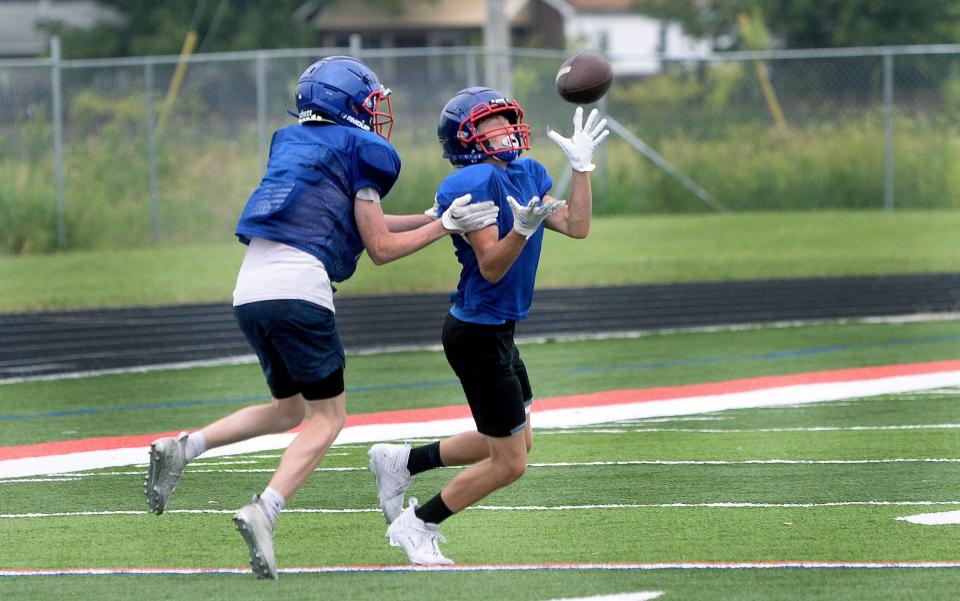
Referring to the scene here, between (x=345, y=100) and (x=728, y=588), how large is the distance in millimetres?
2339

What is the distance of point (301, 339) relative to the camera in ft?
19.4

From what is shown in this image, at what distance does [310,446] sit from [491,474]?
697mm

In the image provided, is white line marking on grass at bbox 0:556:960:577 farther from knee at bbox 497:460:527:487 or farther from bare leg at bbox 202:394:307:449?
bare leg at bbox 202:394:307:449

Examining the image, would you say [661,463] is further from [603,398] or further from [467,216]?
[467,216]

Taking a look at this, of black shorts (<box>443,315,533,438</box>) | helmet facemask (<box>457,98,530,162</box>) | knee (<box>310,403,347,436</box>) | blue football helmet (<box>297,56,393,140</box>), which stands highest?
blue football helmet (<box>297,56,393,140</box>)

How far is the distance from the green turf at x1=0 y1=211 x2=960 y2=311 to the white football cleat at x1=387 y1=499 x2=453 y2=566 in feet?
35.7

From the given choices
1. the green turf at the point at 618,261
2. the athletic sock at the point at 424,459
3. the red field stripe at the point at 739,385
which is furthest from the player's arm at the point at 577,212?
the green turf at the point at 618,261

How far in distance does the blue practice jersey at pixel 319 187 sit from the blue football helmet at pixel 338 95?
0.31 ft

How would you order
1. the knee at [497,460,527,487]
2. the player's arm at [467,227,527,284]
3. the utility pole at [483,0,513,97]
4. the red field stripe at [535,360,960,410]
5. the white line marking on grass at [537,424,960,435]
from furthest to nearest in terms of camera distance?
the utility pole at [483,0,513,97] < the red field stripe at [535,360,960,410] < the white line marking on grass at [537,424,960,435] < the knee at [497,460,527,487] < the player's arm at [467,227,527,284]

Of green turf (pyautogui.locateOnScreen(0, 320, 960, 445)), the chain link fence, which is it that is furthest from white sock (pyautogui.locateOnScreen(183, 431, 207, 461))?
the chain link fence

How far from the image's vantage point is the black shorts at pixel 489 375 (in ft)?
19.4

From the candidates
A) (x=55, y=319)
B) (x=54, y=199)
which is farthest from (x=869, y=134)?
(x=55, y=319)

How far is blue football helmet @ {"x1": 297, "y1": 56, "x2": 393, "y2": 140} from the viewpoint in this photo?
6090 millimetres

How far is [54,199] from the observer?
2078 centimetres
